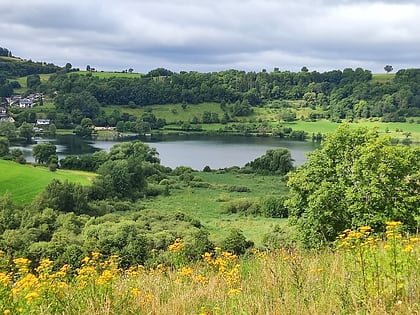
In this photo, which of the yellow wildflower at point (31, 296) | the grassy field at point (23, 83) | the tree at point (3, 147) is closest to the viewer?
the yellow wildflower at point (31, 296)

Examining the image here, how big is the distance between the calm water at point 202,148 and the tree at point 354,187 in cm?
5667

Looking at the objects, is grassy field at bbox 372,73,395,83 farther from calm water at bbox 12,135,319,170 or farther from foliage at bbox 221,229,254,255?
foliage at bbox 221,229,254,255

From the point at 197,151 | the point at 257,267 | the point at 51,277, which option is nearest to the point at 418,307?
the point at 257,267

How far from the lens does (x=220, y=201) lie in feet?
190

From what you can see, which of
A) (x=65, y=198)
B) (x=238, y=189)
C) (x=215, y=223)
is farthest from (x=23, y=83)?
(x=215, y=223)

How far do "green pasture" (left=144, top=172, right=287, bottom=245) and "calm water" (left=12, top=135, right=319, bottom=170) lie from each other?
1198 centimetres

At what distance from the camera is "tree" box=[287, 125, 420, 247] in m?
22.2

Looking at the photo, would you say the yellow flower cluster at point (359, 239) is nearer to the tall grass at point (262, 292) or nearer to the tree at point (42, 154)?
the tall grass at point (262, 292)

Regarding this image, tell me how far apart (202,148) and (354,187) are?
8517 centimetres

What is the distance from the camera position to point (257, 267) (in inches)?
258

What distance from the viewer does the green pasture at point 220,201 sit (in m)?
42.4

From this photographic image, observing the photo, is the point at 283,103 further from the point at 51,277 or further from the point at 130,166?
the point at 51,277

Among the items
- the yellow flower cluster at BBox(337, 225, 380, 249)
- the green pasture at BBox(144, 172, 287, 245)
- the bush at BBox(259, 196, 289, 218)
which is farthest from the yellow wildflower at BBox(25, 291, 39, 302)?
the bush at BBox(259, 196, 289, 218)

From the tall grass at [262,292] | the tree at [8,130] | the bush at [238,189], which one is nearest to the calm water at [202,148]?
the tree at [8,130]
